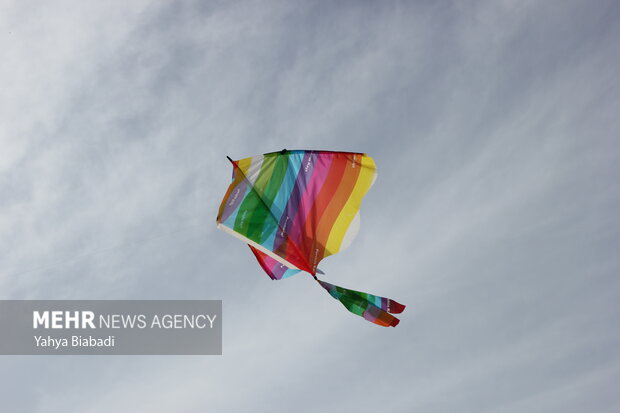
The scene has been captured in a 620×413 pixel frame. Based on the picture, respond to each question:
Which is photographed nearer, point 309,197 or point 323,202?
→ point 309,197

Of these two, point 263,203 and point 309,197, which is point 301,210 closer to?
point 309,197

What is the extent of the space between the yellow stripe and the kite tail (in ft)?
10.4

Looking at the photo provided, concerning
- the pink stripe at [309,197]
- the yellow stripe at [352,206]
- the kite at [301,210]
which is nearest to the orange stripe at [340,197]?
the kite at [301,210]

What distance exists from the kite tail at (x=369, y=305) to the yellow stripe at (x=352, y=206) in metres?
3.17

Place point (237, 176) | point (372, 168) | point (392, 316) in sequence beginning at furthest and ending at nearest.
A: point (372, 168), point (237, 176), point (392, 316)

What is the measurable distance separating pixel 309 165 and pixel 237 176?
10.4 feet

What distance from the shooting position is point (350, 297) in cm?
1997

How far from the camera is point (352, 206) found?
23.6m

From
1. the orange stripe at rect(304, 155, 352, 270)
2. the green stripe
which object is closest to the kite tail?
the orange stripe at rect(304, 155, 352, 270)

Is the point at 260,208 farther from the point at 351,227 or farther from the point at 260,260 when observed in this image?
the point at 351,227

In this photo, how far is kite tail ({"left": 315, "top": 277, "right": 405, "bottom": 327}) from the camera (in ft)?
65.1

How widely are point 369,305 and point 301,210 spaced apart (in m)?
5.20

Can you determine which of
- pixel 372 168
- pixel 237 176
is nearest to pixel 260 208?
pixel 237 176

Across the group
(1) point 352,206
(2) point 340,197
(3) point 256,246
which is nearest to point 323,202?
(2) point 340,197
